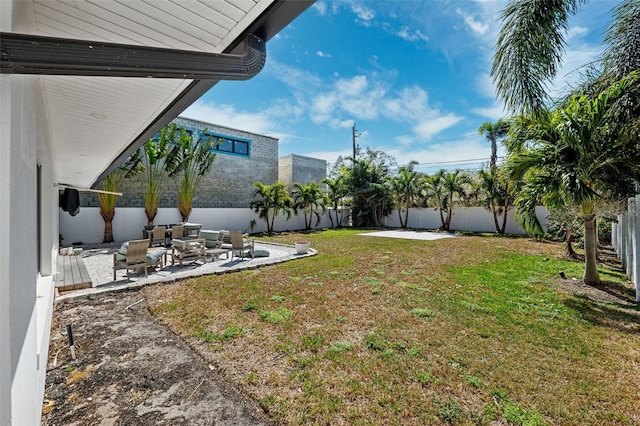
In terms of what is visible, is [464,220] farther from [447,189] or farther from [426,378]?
[426,378]

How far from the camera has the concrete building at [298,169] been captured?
2765 cm

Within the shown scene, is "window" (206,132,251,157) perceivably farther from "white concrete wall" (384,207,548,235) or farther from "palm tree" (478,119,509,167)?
"palm tree" (478,119,509,167)

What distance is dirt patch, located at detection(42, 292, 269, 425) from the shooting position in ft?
8.98

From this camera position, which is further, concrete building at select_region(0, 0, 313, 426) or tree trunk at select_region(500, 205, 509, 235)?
tree trunk at select_region(500, 205, 509, 235)

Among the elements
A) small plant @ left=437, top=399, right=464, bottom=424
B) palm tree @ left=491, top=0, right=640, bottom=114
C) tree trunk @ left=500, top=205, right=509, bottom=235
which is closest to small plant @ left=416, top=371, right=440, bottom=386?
small plant @ left=437, top=399, right=464, bottom=424

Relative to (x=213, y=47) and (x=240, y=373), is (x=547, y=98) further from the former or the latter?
(x=240, y=373)

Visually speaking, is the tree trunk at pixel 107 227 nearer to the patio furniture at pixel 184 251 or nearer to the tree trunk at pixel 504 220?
the patio furniture at pixel 184 251

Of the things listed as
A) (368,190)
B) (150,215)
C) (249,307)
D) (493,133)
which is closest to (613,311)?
(249,307)

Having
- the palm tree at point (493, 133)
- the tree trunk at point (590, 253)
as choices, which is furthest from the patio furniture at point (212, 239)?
the palm tree at point (493, 133)

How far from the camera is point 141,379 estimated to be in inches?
130

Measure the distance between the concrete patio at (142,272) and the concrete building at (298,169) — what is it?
55.2ft

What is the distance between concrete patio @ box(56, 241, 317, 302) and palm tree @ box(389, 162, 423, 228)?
1498 centimetres

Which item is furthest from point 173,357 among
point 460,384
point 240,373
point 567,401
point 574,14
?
point 574,14

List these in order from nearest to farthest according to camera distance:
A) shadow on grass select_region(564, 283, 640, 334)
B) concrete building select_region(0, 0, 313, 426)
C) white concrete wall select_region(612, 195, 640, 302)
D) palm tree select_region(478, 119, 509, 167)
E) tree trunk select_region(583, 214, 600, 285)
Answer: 1. concrete building select_region(0, 0, 313, 426)
2. shadow on grass select_region(564, 283, 640, 334)
3. white concrete wall select_region(612, 195, 640, 302)
4. tree trunk select_region(583, 214, 600, 285)
5. palm tree select_region(478, 119, 509, 167)
